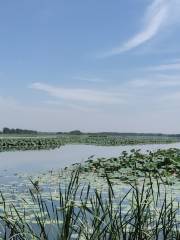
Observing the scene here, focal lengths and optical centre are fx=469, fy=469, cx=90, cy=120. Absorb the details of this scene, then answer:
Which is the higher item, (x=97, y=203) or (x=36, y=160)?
(x=97, y=203)

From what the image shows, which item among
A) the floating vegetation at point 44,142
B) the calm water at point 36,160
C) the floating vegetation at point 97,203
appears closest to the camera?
the floating vegetation at point 97,203

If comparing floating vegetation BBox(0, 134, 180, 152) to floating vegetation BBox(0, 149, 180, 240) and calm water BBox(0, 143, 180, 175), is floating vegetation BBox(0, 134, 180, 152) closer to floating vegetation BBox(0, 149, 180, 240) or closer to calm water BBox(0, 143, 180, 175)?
calm water BBox(0, 143, 180, 175)

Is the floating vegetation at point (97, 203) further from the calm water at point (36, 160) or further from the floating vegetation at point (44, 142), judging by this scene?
the floating vegetation at point (44, 142)

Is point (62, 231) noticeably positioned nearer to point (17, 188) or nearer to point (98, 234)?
point (98, 234)

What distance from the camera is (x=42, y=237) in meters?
3.06

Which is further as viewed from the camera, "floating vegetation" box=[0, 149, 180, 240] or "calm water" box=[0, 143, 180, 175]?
"calm water" box=[0, 143, 180, 175]

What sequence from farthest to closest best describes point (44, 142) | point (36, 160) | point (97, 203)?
point (44, 142), point (36, 160), point (97, 203)

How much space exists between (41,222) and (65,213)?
19 centimetres

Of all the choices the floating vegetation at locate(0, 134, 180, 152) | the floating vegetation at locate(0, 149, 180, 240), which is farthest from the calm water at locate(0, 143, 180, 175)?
the floating vegetation at locate(0, 134, 180, 152)

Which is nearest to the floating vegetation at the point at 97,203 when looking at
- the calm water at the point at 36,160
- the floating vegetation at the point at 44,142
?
the calm water at the point at 36,160

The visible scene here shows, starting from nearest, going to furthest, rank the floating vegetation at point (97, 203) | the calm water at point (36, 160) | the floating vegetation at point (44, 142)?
the floating vegetation at point (97, 203) → the calm water at point (36, 160) → the floating vegetation at point (44, 142)

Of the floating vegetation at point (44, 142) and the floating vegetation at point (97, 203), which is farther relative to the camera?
the floating vegetation at point (44, 142)

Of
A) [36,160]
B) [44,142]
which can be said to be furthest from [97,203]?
[44,142]

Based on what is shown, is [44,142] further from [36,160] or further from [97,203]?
[97,203]
